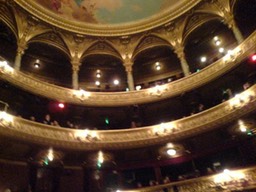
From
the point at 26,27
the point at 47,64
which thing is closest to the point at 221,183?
the point at 47,64

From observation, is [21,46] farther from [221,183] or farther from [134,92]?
[221,183]

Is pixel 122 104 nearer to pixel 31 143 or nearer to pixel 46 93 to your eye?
pixel 46 93

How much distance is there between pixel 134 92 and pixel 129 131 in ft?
10.7

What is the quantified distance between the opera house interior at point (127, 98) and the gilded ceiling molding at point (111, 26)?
73 millimetres

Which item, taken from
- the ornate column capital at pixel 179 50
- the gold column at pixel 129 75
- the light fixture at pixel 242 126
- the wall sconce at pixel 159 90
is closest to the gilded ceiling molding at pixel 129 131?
the light fixture at pixel 242 126

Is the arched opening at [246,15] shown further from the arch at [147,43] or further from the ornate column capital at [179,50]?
the arch at [147,43]

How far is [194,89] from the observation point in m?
17.6

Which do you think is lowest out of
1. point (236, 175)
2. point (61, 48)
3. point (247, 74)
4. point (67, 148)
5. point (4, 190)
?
point (236, 175)

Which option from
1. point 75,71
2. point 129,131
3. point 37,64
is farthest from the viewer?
point 37,64

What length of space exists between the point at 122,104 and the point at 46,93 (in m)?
4.87

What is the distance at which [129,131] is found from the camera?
54.0 feet

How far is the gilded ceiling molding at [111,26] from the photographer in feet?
63.2

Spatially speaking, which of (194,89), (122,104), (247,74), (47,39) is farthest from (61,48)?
(247,74)

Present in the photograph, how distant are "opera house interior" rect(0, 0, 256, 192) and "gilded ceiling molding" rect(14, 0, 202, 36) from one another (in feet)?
0.24
